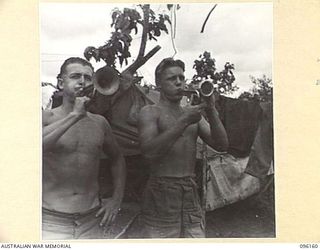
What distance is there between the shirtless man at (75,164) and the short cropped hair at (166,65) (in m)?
0.18

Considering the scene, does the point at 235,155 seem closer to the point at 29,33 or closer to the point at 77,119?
the point at 77,119

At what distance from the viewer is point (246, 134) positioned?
1.49m

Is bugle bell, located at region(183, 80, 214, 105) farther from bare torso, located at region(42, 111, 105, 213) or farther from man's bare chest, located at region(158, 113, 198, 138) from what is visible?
bare torso, located at region(42, 111, 105, 213)

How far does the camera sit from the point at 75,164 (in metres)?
1.46

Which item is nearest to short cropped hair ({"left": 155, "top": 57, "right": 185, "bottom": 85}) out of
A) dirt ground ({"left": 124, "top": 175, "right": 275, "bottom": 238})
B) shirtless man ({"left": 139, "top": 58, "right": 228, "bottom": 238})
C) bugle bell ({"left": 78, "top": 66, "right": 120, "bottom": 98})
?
shirtless man ({"left": 139, "top": 58, "right": 228, "bottom": 238})

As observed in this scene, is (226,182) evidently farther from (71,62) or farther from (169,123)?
(71,62)

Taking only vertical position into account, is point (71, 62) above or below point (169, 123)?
above

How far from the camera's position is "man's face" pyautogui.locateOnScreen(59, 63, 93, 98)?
58.1 inches

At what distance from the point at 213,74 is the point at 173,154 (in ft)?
0.79

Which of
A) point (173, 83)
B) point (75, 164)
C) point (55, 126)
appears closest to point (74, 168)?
point (75, 164)

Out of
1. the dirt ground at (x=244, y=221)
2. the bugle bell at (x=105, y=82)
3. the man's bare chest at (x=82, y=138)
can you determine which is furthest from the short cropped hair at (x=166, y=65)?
the dirt ground at (x=244, y=221)

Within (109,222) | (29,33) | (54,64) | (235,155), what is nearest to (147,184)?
(109,222)

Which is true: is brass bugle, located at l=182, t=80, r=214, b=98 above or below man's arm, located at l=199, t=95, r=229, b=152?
above

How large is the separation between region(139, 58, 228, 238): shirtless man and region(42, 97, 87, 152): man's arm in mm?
173
